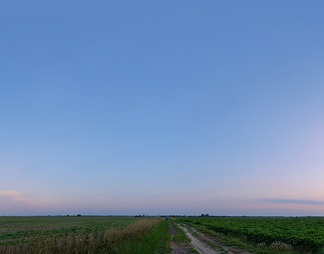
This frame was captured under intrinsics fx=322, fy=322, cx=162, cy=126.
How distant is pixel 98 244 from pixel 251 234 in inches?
836

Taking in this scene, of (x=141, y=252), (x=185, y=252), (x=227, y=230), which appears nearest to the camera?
(x=141, y=252)

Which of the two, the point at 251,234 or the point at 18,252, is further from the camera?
the point at 251,234

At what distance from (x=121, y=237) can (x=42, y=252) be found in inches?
346

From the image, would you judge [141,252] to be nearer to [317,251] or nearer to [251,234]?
[317,251]

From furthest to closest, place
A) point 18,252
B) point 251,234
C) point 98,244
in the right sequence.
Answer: point 251,234, point 98,244, point 18,252

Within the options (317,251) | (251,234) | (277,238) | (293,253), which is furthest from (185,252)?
(251,234)

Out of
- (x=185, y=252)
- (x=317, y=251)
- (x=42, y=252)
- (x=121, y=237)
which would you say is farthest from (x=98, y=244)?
(x=317, y=251)

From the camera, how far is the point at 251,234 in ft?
98.1

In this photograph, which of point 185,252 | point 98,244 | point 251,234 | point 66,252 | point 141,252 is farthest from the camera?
point 251,234

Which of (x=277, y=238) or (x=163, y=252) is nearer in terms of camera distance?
(x=163, y=252)

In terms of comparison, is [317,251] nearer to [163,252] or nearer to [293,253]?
[293,253]

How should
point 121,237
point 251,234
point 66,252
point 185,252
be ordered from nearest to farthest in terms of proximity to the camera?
point 66,252
point 121,237
point 185,252
point 251,234

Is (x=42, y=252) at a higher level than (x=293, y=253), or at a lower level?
higher

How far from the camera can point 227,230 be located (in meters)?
39.9
